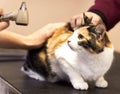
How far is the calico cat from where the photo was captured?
67 centimetres

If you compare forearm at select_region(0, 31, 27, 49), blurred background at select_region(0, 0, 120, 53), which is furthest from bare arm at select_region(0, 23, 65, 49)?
blurred background at select_region(0, 0, 120, 53)

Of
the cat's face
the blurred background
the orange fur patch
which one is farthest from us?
the blurred background

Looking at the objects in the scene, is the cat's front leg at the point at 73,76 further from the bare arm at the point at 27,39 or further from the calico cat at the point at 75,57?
the bare arm at the point at 27,39

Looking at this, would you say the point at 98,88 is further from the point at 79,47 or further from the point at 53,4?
the point at 53,4

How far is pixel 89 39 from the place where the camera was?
651mm

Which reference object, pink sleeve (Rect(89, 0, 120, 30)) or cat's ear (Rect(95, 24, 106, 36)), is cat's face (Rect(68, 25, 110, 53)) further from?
pink sleeve (Rect(89, 0, 120, 30))

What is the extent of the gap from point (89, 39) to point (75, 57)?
0.26ft

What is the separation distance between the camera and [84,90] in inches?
27.8

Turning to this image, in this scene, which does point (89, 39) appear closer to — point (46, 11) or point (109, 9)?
point (109, 9)

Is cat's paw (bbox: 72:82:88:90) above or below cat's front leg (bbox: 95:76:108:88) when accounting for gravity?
above

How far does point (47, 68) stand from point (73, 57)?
0.27ft

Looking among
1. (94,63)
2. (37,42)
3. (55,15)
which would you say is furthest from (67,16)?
(94,63)

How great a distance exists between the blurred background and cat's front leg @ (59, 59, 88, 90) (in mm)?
978

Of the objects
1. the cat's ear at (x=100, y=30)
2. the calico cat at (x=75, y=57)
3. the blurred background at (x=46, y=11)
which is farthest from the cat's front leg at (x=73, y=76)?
the blurred background at (x=46, y=11)
